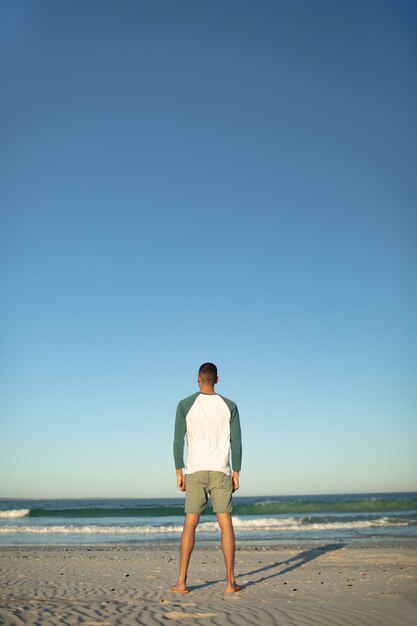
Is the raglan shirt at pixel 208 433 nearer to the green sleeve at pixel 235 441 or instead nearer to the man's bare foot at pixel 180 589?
the green sleeve at pixel 235 441

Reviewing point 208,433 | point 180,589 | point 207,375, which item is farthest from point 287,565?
point 207,375

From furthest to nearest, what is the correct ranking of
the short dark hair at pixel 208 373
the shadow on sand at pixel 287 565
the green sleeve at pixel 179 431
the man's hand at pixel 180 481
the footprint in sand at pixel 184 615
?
the shadow on sand at pixel 287 565 → the short dark hair at pixel 208 373 → the green sleeve at pixel 179 431 → the man's hand at pixel 180 481 → the footprint in sand at pixel 184 615

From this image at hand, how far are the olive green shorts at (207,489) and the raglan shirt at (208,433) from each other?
0.07 m

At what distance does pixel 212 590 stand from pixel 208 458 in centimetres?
157

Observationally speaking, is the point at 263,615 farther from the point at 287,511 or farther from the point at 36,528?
the point at 287,511

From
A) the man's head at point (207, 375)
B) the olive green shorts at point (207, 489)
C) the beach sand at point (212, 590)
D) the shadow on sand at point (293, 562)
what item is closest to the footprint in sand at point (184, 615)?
the beach sand at point (212, 590)

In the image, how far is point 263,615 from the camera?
462cm

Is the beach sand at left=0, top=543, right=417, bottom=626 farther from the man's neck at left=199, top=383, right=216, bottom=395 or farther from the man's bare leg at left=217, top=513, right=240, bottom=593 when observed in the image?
the man's neck at left=199, top=383, right=216, bottom=395

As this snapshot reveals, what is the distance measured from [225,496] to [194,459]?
1.60 ft

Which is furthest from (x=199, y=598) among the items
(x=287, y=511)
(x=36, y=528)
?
(x=287, y=511)

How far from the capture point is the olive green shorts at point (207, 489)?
5.61 meters

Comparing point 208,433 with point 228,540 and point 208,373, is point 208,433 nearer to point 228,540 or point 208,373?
point 208,373

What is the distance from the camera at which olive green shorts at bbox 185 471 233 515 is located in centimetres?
561

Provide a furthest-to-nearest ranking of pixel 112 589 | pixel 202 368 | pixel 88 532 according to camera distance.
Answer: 1. pixel 88 532
2. pixel 112 589
3. pixel 202 368
